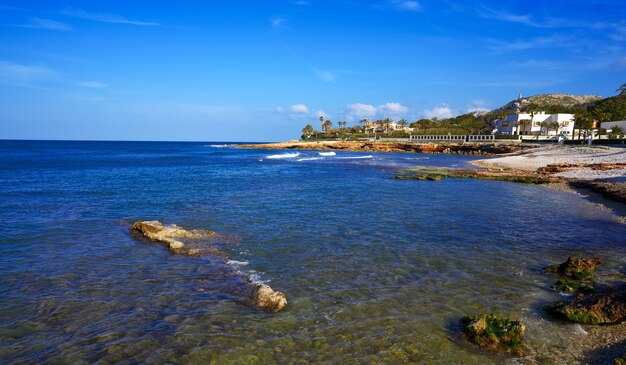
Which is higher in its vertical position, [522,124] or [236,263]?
[522,124]

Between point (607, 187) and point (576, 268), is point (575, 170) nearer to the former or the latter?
point (607, 187)

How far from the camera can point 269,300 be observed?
27.7 ft

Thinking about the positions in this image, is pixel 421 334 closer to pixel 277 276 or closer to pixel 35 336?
pixel 277 276

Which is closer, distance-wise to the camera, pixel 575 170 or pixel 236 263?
pixel 236 263

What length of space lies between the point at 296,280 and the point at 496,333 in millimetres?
5099

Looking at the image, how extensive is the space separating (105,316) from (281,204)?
14.3 m

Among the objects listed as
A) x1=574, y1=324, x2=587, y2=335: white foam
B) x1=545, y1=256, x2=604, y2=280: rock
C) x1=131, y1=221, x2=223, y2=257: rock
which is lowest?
x1=574, y1=324, x2=587, y2=335: white foam

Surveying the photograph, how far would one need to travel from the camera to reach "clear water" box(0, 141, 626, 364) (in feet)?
22.5

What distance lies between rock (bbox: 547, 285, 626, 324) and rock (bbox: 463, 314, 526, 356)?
1.37 metres

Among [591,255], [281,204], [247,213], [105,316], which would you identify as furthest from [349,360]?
[281,204]

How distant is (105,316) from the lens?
801 centimetres

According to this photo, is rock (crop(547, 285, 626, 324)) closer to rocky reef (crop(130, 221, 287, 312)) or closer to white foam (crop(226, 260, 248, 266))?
rocky reef (crop(130, 221, 287, 312))

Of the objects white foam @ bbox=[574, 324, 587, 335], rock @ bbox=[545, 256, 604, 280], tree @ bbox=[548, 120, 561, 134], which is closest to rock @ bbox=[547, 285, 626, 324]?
white foam @ bbox=[574, 324, 587, 335]

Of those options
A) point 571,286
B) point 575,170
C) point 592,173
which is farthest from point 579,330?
point 575,170
